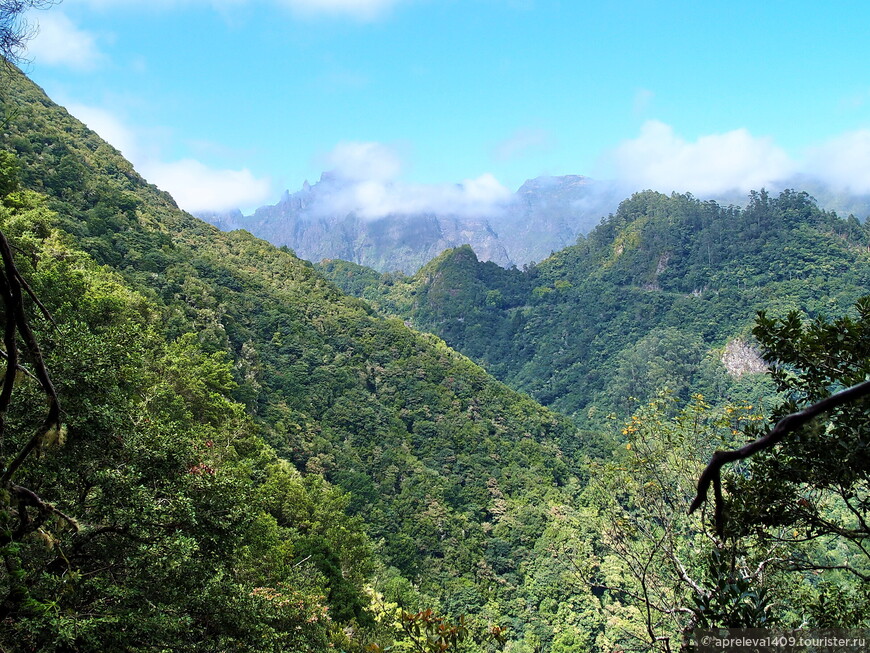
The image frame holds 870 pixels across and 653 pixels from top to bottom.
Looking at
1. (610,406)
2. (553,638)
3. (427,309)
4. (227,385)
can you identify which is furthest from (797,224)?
(227,385)

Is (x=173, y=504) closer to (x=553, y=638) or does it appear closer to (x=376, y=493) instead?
(x=553, y=638)

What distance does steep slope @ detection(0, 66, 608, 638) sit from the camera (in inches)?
1615

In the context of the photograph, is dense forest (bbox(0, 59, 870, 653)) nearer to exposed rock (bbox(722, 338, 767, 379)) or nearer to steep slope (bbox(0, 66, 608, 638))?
steep slope (bbox(0, 66, 608, 638))

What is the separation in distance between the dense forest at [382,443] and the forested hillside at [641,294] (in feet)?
2.08

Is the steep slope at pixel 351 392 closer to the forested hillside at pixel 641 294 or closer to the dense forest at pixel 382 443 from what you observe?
the dense forest at pixel 382 443

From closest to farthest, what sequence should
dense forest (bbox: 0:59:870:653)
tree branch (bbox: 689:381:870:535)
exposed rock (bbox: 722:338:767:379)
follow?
1. tree branch (bbox: 689:381:870:535)
2. dense forest (bbox: 0:59:870:653)
3. exposed rock (bbox: 722:338:767:379)

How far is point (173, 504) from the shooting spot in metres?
9.94

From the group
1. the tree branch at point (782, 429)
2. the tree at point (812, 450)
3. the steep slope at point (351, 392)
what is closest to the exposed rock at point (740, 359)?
the steep slope at point (351, 392)

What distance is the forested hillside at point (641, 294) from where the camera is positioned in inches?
3944

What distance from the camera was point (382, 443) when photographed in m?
53.9

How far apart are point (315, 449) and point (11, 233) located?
27553mm

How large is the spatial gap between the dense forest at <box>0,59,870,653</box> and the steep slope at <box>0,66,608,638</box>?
1.03ft

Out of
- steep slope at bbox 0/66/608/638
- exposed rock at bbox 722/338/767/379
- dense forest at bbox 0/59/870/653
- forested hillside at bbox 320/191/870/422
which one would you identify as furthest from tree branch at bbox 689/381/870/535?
exposed rock at bbox 722/338/767/379

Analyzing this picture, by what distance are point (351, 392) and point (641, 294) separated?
Result: 90370mm
